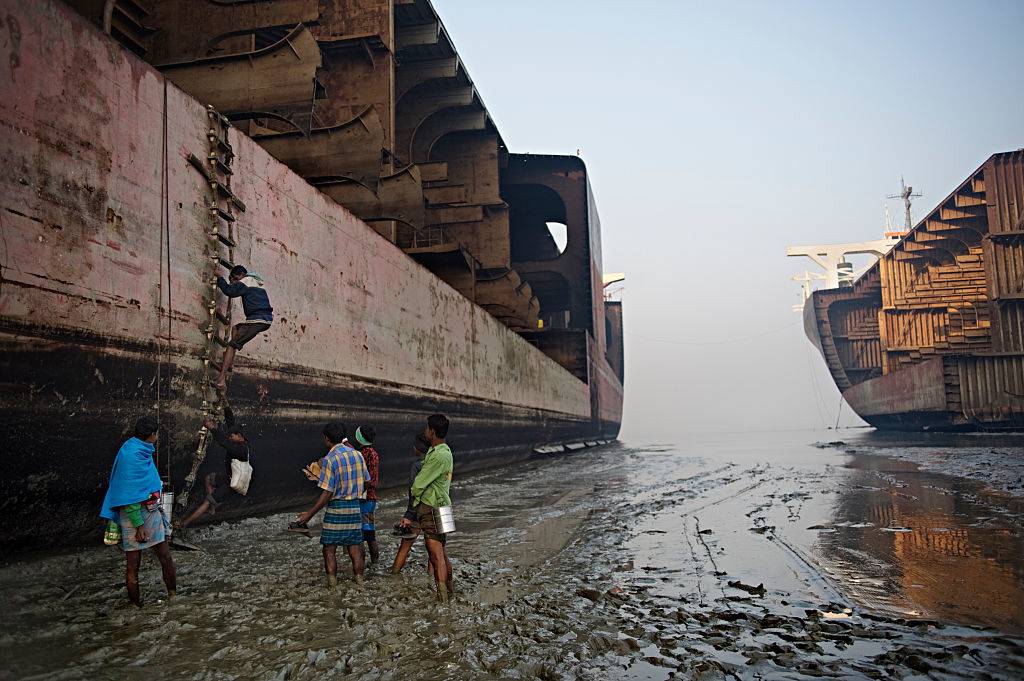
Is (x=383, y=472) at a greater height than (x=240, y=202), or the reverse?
(x=240, y=202)

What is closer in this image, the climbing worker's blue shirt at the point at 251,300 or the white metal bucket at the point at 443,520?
the white metal bucket at the point at 443,520

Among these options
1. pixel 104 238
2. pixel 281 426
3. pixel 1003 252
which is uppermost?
pixel 1003 252

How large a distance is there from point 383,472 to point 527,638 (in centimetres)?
692

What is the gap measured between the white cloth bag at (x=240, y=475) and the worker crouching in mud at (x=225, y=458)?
4cm

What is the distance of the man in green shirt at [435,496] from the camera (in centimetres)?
422

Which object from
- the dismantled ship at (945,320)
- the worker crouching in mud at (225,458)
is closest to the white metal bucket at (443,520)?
the worker crouching in mud at (225,458)

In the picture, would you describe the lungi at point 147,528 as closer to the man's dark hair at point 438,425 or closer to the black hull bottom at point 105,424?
the black hull bottom at point 105,424

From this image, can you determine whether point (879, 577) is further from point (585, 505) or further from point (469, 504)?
point (469, 504)

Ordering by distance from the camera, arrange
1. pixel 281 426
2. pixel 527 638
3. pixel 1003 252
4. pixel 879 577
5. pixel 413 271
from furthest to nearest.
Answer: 1. pixel 1003 252
2. pixel 413 271
3. pixel 281 426
4. pixel 879 577
5. pixel 527 638

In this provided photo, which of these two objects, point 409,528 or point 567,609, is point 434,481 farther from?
point 567,609

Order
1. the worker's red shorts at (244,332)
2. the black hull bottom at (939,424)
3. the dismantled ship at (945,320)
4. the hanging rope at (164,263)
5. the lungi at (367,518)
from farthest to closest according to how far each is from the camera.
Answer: the black hull bottom at (939,424) → the dismantled ship at (945,320) → the worker's red shorts at (244,332) → the hanging rope at (164,263) → the lungi at (367,518)

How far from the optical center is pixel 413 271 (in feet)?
37.7

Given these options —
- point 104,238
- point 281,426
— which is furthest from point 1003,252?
point 104,238

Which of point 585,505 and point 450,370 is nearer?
point 585,505
